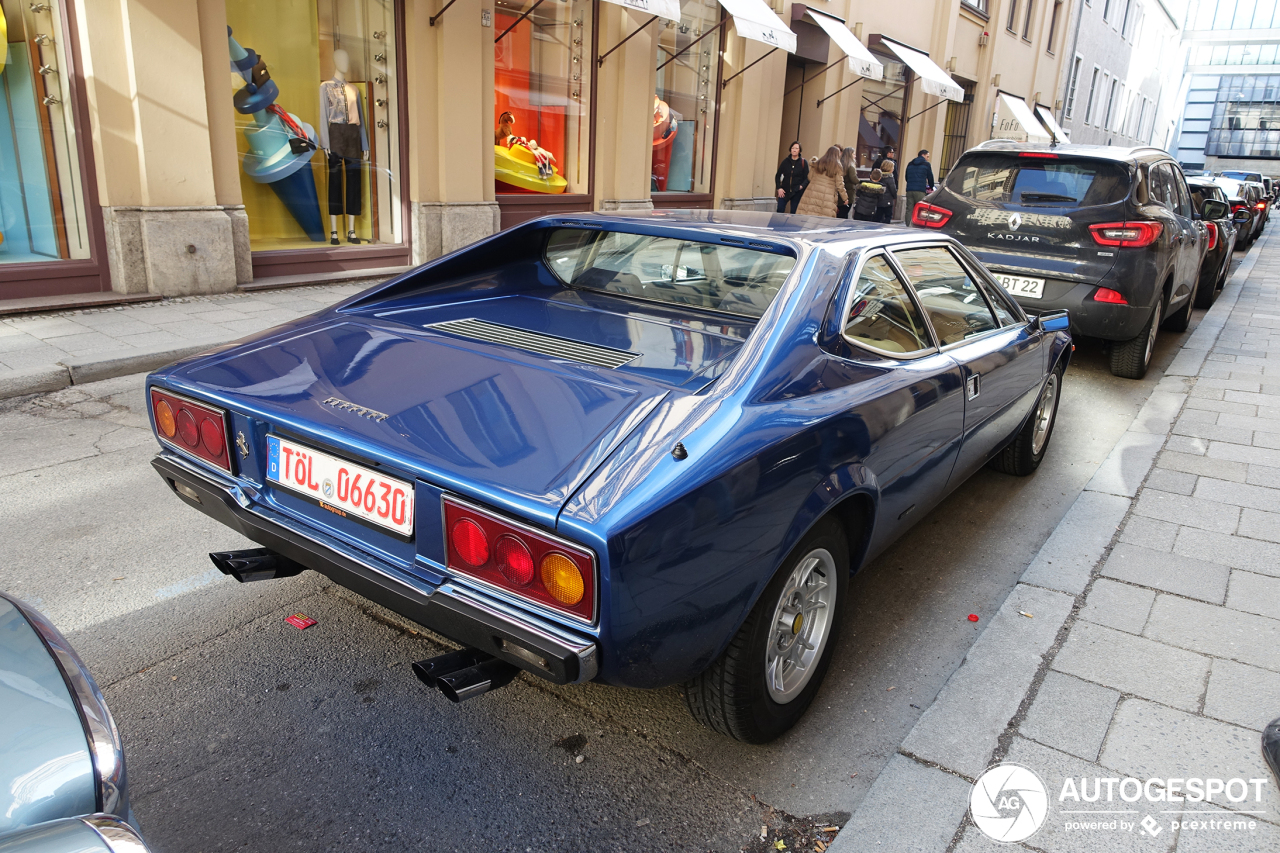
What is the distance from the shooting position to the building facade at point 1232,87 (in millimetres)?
72688

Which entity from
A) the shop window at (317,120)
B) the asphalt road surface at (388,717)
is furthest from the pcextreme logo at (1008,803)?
the shop window at (317,120)

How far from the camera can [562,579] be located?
6.49 feet

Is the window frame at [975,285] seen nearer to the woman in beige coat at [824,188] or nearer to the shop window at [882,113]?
the woman in beige coat at [824,188]

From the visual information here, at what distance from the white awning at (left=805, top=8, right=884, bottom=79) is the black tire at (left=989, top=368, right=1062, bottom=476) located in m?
11.8

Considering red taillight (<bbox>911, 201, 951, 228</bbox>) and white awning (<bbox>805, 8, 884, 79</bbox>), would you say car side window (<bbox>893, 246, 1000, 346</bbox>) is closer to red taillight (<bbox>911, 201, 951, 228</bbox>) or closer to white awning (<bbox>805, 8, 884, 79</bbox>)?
red taillight (<bbox>911, 201, 951, 228</bbox>)

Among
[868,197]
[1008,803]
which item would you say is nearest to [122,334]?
[1008,803]

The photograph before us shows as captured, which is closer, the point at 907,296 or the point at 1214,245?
the point at 907,296

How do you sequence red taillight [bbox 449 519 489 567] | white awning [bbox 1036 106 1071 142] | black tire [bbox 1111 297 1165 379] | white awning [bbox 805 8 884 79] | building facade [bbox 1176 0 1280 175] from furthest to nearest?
building facade [bbox 1176 0 1280 175]
white awning [bbox 1036 106 1071 142]
white awning [bbox 805 8 884 79]
black tire [bbox 1111 297 1165 379]
red taillight [bbox 449 519 489 567]

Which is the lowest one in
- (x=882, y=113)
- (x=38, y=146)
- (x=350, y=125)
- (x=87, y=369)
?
(x=87, y=369)

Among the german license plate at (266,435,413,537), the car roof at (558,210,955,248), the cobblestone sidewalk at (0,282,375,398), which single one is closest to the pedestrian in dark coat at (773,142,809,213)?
the cobblestone sidewalk at (0,282,375,398)

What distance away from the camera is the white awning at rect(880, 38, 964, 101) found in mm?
17688

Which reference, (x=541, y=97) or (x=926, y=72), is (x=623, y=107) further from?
(x=926, y=72)

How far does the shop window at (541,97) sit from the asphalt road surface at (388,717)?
8272mm

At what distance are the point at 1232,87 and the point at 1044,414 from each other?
9071 centimetres
